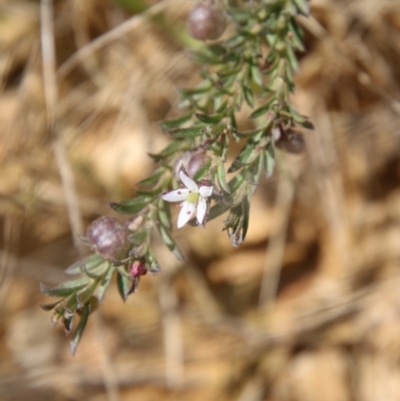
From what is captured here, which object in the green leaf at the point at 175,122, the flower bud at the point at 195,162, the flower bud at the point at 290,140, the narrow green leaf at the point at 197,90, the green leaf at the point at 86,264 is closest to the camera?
the flower bud at the point at 195,162

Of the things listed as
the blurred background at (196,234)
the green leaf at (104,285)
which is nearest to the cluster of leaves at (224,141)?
the green leaf at (104,285)

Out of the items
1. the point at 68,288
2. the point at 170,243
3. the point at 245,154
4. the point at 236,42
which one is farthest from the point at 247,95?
the point at 68,288

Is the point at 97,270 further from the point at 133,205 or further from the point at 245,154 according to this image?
the point at 245,154

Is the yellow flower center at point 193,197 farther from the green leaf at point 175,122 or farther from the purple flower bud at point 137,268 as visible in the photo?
the green leaf at point 175,122

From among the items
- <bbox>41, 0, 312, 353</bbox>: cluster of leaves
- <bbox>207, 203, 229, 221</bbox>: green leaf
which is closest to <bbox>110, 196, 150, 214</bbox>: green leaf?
<bbox>41, 0, 312, 353</bbox>: cluster of leaves

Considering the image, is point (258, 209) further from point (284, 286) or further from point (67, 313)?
point (67, 313)

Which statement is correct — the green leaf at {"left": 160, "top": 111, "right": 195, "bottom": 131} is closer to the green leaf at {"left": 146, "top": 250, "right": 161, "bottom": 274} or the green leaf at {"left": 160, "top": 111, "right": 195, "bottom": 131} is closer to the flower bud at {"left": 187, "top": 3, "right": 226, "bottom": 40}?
the flower bud at {"left": 187, "top": 3, "right": 226, "bottom": 40}
